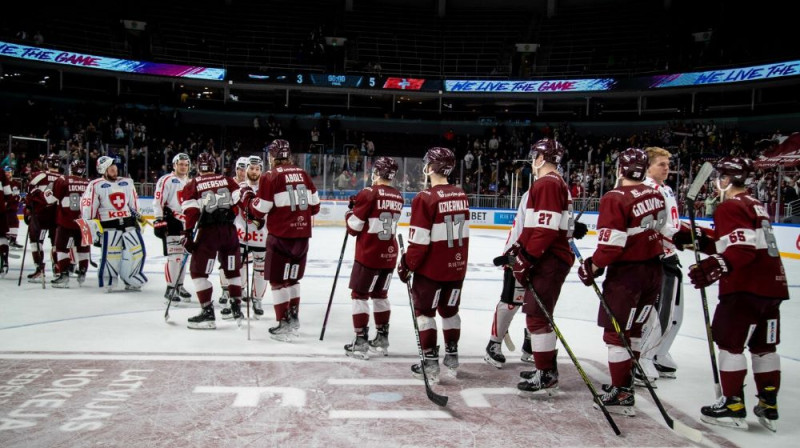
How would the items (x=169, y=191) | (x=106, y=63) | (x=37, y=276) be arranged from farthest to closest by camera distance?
(x=106, y=63) → (x=37, y=276) → (x=169, y=191)

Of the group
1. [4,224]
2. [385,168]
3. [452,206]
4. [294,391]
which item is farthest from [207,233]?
[4,224]

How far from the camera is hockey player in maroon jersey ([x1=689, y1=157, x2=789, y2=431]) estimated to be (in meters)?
3.69

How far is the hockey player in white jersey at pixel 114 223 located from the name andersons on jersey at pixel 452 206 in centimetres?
522

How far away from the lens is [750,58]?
22750mm

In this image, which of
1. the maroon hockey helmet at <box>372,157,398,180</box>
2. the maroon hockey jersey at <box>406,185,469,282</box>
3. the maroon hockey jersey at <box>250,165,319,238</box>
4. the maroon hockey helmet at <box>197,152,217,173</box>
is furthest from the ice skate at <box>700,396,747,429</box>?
the maroon hockey helmet at <box>197,152,217,173</box>

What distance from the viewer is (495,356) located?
4945mm

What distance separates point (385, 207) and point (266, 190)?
4.00ft

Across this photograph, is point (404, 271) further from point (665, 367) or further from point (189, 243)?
point (189, 243)

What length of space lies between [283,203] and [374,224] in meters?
1.03

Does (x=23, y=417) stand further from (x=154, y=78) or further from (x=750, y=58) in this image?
(x=750, y=58)

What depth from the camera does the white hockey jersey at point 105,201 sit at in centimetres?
791

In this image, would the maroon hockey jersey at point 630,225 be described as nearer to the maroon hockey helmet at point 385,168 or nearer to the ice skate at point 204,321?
the maroon hockey helmet at point 385,168

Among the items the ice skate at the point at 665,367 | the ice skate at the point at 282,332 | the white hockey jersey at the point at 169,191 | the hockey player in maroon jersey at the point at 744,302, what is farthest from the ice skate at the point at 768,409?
the white hockey jersey at the point at 169,191

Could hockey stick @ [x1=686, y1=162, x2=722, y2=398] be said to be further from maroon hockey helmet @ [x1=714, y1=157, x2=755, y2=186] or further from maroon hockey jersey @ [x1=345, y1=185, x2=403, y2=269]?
maroon hockey jersey @ [x1=345, y1=185, x2=403, y2=269]
